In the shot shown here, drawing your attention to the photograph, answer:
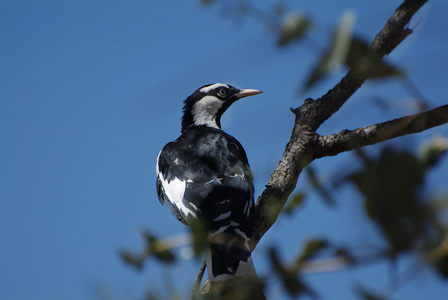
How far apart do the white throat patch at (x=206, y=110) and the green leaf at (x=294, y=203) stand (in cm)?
399

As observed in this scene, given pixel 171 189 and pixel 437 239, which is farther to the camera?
pixel 171 189

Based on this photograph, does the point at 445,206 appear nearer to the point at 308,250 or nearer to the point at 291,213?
the point at 308,250

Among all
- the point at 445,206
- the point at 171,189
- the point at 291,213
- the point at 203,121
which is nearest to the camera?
the point at 445,206

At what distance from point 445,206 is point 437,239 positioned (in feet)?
0.18

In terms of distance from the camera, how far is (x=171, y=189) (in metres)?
3.81

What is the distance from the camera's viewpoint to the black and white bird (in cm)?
268

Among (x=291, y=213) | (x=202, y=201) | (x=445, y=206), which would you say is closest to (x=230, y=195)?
(x=202, y=201)

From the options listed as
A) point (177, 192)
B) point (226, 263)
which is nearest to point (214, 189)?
point (177, 192)

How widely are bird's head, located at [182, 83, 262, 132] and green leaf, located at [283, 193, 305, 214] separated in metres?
3.97

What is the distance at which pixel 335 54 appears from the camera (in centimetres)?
72

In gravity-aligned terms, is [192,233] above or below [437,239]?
above

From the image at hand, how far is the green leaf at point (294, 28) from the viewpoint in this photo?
77 cm

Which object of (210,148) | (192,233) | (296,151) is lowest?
(192,233)

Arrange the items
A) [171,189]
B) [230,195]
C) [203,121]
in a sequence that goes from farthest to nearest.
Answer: [203,121], [171,189], [230,195]
